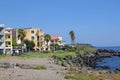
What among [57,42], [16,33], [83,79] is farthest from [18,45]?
[83,79]

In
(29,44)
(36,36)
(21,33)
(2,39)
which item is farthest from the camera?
(36,36)

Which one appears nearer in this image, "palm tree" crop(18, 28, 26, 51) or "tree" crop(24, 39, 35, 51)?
"tree" crop(24, 39, 35, 51)

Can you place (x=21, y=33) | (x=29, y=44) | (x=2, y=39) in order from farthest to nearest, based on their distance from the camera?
(x=21, y=33), (x=29, y=44), (x=2, y=39)

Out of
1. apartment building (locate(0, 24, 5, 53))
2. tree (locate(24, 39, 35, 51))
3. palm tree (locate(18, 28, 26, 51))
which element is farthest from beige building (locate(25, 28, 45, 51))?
apartment building (locate(0, 24, 5, 53))

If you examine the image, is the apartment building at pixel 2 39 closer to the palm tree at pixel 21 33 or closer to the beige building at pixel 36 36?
the palm tree at pixel 21 33

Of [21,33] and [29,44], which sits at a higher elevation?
[21,33]

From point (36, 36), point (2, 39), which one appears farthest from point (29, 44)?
point (2, 39)

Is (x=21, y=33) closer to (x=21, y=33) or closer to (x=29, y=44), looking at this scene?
(x=21, y=33)

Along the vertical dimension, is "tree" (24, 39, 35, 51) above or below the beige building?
below

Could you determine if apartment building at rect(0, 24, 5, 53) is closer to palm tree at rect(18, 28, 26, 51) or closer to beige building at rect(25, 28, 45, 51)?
palm tree at rect(18, 28, 26, 51)

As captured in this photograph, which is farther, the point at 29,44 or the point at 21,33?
the point at 21,33

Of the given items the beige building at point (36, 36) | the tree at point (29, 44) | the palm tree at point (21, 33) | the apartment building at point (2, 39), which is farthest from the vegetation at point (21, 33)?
the apartment building at point (2, 39)

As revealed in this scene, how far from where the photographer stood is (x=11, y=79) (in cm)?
3353

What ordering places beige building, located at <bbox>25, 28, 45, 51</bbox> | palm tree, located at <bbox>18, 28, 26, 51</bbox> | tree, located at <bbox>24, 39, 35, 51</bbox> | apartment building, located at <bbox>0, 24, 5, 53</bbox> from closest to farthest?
apartment building, located at <bbox>0, 24, 5, 53</bbox> < tree, located at <bbox>24, 39, 35, 51</bbox> < palm tree, located at <bbox>18, 28, 26, 51</bbox> < beige building, located at <bbox>25, 28, 45, 51</bbox>
